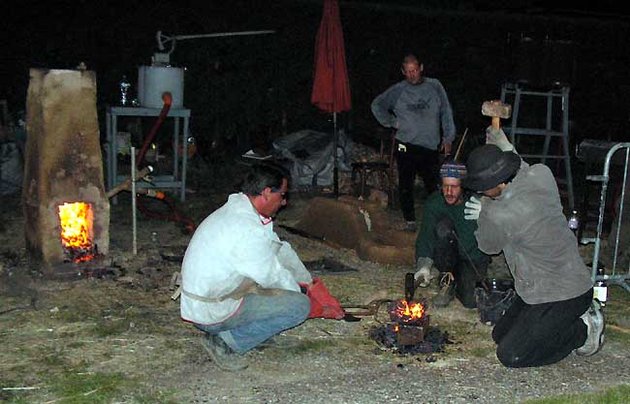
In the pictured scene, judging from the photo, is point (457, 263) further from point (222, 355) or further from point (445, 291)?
point (222, 355)

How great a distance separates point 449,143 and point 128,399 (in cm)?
569

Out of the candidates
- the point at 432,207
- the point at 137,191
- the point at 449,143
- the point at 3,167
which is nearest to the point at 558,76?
→ the point at 449,143

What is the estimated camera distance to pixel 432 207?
732cm

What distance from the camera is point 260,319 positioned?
564cm

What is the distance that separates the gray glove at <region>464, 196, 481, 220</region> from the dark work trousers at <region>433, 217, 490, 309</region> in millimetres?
352

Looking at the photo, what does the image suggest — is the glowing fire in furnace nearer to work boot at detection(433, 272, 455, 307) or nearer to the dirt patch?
the dirt patch

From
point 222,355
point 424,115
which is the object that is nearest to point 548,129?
point 424,115

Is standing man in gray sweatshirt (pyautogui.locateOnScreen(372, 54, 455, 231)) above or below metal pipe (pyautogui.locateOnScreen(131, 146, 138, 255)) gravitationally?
above

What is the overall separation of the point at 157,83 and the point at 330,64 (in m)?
2.42

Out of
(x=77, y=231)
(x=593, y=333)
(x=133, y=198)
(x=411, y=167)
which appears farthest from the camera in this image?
(x=411, y=167)

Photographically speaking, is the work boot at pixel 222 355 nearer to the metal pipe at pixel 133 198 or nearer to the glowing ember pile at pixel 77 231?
the glowing ember pile at pixel 77 231

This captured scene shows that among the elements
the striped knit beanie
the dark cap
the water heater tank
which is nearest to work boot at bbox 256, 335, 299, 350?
the dark cap

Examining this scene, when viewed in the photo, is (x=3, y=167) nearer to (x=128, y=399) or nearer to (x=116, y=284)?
(x=116, y=284)

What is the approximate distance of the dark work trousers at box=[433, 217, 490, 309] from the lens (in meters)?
7.14
